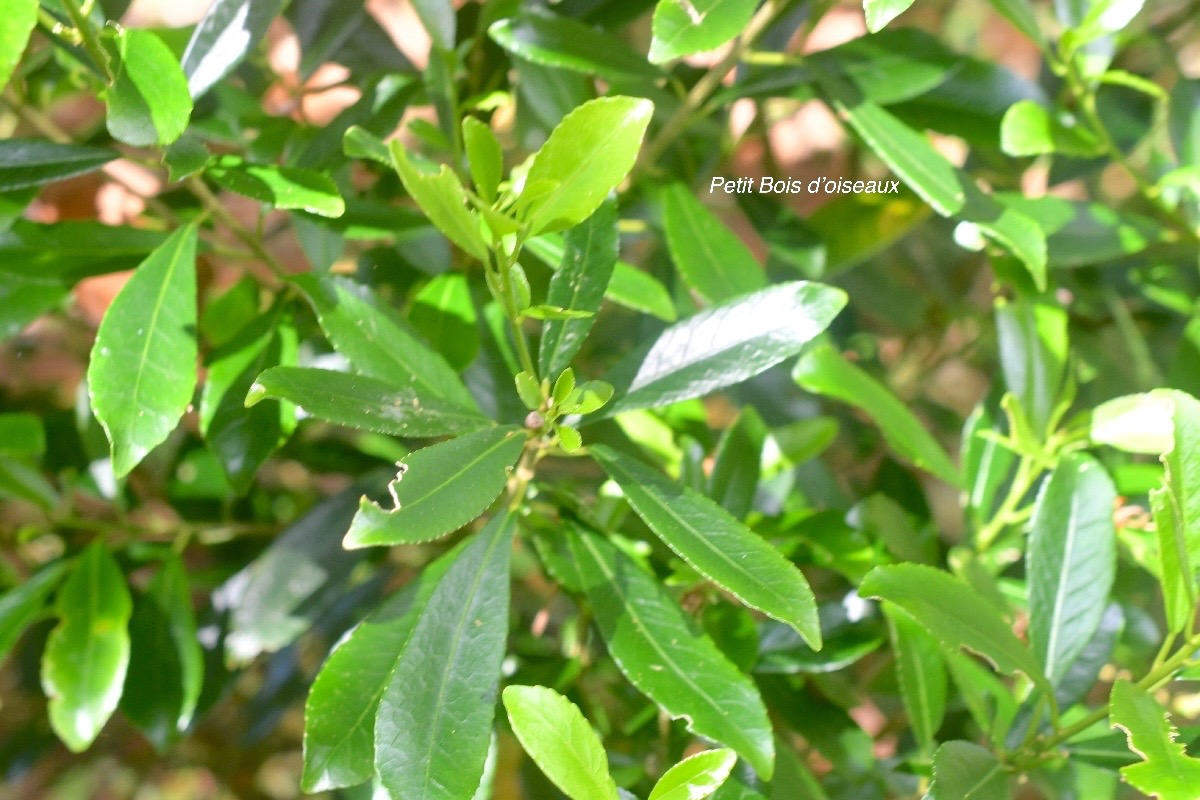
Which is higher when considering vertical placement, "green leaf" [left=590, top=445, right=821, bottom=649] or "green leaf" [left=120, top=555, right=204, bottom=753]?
→ "green leaf" [left=590, top=445, right=821, bottom=649]

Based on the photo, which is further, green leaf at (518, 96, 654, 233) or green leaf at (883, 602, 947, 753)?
green leaf at (883, 602, 947, 753)

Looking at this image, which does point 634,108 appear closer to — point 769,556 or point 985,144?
point 769,556

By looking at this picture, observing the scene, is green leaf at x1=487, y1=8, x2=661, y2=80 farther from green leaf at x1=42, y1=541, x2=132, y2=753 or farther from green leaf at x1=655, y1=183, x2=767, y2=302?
green leaf at x1=42, y1=541, x2=132, y2=753

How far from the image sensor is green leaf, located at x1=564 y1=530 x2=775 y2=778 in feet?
1.59

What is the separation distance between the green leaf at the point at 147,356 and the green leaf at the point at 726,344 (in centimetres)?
24

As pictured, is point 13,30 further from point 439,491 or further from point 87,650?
point 87,650

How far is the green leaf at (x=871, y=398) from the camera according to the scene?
0.60 m

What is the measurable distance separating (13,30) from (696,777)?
0.45 m

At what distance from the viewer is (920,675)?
23.7 inches

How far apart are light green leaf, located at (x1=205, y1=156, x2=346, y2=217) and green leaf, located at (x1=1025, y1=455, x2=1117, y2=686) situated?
0.46 m

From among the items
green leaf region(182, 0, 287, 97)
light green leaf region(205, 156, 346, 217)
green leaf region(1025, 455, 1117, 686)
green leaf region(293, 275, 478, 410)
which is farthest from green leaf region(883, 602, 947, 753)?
green leaf region(182, 0, 287, 97)

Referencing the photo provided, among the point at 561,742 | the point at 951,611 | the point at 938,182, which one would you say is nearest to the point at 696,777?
the point at 561,742

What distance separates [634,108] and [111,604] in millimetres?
572

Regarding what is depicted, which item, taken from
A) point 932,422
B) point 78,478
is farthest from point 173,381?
point 932,422
